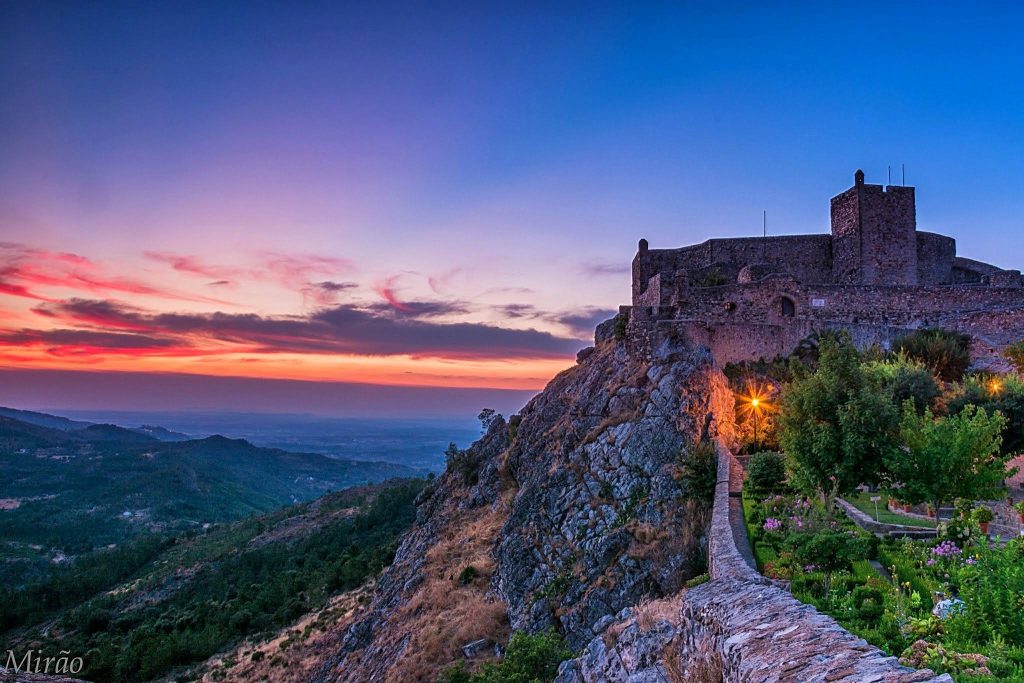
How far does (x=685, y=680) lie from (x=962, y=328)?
22.2 metres

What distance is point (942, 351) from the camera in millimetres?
21250

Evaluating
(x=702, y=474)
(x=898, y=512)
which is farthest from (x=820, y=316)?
(x=898, y=512)

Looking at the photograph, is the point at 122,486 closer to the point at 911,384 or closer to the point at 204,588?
the point at 204,588

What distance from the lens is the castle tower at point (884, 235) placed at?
27938 millimetres

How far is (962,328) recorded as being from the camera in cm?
2294

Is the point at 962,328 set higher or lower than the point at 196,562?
higher

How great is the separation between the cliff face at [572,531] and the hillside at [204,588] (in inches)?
407

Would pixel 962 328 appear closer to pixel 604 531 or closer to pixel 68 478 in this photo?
pixel 604 531

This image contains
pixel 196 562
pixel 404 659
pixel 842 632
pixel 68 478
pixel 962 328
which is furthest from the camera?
pixel 68 478

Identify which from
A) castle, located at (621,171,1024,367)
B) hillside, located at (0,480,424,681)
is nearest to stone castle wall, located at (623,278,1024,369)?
castle, located at (621,171,1024,367)

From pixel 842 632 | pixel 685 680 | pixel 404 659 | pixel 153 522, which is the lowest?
pixel 153 522

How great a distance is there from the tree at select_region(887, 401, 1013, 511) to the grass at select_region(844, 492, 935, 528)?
0.51 m

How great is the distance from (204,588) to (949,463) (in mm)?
50289

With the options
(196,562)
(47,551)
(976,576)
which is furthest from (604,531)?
(47,551)
